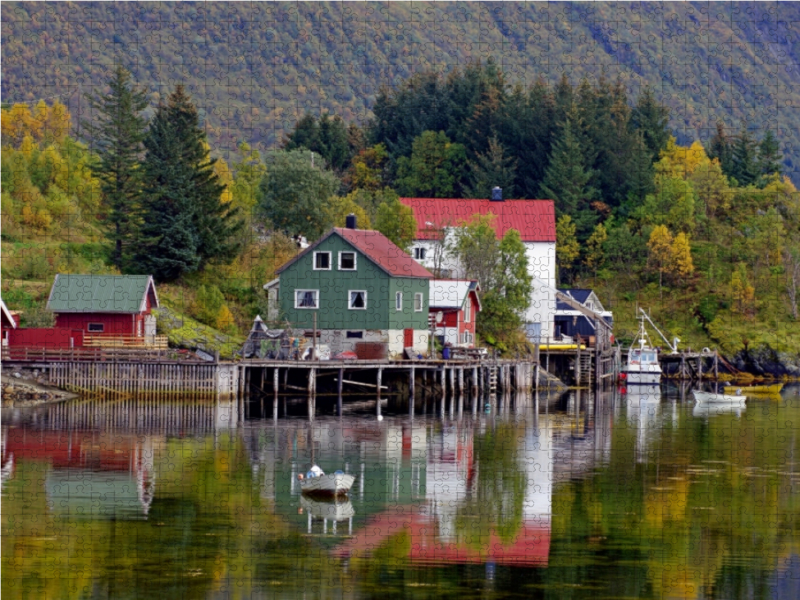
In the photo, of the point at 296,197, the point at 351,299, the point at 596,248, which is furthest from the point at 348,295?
the point at 596,248

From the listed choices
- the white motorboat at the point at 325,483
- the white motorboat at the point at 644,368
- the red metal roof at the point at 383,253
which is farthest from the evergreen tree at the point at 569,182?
the white motorboat at the point at 325,483

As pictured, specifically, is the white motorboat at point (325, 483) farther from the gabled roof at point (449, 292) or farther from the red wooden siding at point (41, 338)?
the gabled roof at point (449, 292)

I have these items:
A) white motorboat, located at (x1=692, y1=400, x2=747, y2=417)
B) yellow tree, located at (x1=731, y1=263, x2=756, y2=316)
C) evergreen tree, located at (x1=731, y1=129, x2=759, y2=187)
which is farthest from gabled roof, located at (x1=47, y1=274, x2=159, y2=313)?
evergreen tree, located at (x1=731, y1=129, x2=759, y2=187)

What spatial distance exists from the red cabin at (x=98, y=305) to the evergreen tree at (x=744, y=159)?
63561 millimetres

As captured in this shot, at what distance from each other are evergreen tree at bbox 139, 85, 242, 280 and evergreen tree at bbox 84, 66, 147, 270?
0.78m

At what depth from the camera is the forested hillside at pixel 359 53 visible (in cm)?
7206

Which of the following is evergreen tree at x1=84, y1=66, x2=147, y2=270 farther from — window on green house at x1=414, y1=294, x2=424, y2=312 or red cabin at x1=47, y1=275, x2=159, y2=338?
window on green house at x1=414, y1=294, x2=424, y2=312

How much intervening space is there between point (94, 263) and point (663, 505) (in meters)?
43.2

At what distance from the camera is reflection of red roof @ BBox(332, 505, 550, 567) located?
2541cm

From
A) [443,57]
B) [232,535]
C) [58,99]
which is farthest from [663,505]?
[58,99]

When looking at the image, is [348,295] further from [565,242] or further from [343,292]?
[565,242]

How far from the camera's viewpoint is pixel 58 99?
409ft

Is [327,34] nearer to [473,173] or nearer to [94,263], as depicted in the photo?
[473,173]

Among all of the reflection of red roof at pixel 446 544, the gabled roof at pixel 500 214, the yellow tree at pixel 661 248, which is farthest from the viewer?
the yellow tree at pixel 661 248
